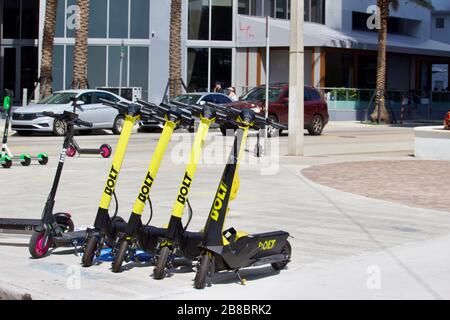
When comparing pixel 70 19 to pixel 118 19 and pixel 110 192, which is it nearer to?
pixel 118 19

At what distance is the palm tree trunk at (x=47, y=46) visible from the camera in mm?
34594

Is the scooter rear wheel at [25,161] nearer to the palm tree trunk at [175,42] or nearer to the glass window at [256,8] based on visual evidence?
the palm tree trunk at [175,42]

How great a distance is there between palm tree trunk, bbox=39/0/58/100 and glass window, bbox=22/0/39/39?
14652 millimetres

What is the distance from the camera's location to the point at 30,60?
49.1 metres

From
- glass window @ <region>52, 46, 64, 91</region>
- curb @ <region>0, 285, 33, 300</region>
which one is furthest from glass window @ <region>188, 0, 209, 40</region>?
curb @ <region>0, 285, 33, 300</region>

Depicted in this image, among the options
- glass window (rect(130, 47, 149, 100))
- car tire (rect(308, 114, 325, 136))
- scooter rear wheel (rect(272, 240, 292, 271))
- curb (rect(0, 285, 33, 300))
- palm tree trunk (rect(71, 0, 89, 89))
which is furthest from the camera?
glass window (rect(130, 47, 149, 100))

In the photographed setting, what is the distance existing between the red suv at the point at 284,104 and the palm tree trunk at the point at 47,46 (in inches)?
367

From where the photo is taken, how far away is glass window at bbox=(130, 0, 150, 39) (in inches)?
1779

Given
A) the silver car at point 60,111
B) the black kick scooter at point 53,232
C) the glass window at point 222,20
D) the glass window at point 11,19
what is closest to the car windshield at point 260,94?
the silver car at point 60,111

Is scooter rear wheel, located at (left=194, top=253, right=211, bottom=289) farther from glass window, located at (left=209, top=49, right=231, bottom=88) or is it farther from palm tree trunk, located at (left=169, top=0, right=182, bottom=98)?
glass window, located at (left=209, top=49, right=231, bottom=88)

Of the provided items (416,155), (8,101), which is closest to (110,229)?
(8,101)

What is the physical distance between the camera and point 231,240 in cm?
776

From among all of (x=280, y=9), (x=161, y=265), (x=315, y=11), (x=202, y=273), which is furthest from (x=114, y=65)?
(x=202, y=273)
